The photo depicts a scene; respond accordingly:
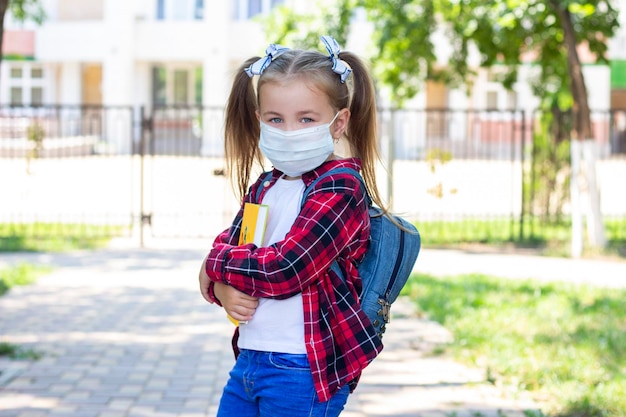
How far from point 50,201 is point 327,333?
16774 millimetres

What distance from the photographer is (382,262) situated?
282 centimetres

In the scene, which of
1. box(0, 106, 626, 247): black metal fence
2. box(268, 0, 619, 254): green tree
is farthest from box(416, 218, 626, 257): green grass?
box(268, 0, 619, 254): green tree

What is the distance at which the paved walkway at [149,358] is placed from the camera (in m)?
5.42

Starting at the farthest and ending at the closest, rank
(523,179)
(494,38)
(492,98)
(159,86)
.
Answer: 1. (159,86)
2. (492,98)
3. (523,179)
4. (494,38)

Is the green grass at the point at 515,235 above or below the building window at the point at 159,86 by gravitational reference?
below

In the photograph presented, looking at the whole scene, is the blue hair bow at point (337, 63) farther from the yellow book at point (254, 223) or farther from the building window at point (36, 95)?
the building window at point (36, 95)

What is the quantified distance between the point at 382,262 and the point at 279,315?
0.32 meters

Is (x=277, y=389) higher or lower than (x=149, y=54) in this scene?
lower

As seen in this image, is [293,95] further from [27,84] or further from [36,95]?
[36,95]

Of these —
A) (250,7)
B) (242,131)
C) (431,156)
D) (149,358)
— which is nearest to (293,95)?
(242,131)

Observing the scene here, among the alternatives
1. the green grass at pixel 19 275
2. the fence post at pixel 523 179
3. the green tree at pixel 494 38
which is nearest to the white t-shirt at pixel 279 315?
the green grass at pixel 19 275

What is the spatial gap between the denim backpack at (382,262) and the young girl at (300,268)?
0.09 ft

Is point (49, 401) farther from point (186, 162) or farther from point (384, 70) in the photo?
point (186, 162)

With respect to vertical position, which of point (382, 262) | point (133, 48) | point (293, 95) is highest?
point (133, 48)
